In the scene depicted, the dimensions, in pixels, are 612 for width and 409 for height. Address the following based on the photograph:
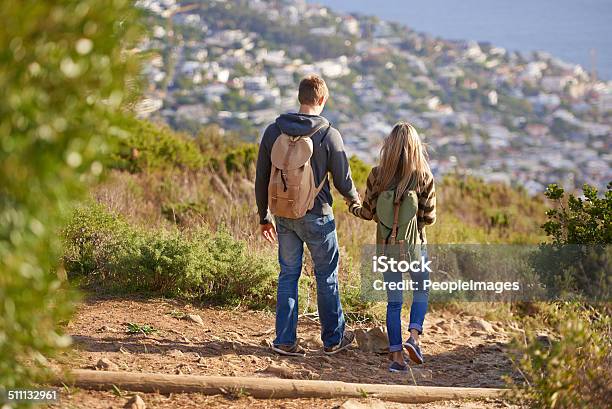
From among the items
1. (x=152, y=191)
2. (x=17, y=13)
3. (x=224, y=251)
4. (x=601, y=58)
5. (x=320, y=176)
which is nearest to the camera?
(x=17, y=13)

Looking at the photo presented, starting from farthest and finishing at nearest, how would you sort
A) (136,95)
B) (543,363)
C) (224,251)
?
(224,251)
(543,363)
(136,95)

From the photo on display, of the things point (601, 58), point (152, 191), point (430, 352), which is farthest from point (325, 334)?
point (601, 58)

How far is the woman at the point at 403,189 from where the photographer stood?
217 inches

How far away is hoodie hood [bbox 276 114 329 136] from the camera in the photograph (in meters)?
5.39

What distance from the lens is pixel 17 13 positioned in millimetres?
2379

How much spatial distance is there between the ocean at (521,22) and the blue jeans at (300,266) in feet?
241

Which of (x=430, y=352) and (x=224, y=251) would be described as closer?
(x=430, y=352)

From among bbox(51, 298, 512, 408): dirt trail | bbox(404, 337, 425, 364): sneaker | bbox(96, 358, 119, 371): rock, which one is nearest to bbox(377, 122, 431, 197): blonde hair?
bbox(404, 337, 425, 364): sneaker

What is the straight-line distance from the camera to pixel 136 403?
4.32m

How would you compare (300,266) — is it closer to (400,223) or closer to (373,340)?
(400,223)

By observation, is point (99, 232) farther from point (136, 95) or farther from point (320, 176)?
point (136, 95)

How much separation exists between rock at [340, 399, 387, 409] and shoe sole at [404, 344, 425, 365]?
1.15m

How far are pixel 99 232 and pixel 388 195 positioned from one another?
10.2 ft

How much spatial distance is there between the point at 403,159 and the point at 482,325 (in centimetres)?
253
